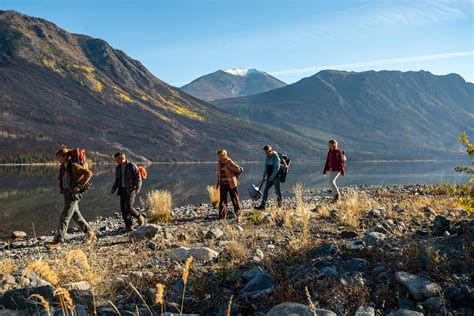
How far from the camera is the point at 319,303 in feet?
14.5

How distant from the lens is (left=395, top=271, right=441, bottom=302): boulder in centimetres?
438

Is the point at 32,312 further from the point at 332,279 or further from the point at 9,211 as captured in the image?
the point at 9,211

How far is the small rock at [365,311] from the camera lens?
13.2 feet

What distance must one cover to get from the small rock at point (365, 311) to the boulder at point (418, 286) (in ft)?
1.90

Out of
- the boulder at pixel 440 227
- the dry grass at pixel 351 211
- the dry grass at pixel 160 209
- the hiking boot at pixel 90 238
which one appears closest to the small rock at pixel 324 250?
the boulder at pixel 440 227

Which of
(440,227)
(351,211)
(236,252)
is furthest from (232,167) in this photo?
(440,227)

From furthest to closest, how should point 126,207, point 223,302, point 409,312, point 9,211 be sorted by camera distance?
point 9,211, point 126,207, point 223,302, point 409,312

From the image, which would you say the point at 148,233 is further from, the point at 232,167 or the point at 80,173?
the point at 232,167

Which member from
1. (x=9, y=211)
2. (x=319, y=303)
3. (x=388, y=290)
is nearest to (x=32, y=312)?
(x=319, y=303)

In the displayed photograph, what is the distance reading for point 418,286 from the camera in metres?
4.45

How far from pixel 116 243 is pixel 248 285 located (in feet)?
17.8

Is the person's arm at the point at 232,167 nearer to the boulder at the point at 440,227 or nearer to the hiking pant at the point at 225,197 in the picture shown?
the hiking pant at the point at 225,197


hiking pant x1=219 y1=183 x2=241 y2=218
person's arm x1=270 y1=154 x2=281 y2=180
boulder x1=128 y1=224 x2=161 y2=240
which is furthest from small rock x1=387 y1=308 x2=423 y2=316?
person's arm x1=270 y1=154 x2=281 y2=180

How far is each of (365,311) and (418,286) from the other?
2.46 feet
